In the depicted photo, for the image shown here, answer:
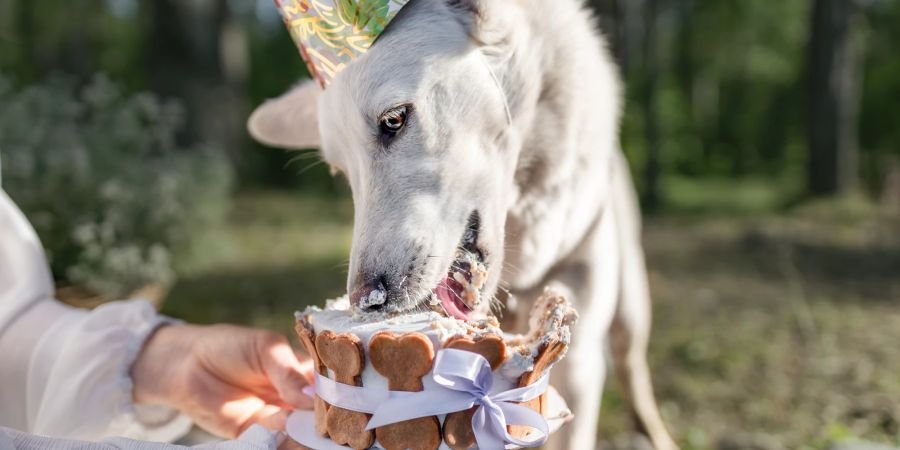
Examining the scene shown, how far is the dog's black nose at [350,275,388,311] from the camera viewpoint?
1.03 metres

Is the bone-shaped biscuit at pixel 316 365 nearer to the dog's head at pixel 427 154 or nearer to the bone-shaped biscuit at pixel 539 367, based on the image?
the dog's head at pixel 427 154

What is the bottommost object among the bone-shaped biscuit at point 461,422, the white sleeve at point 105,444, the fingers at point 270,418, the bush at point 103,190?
the bush at point 103,190

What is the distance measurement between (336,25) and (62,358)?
716 mm

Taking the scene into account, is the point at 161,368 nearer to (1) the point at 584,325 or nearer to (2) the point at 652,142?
(1) the point at 584,325

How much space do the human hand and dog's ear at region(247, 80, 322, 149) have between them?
16.0 inches

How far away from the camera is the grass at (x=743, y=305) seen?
8.07 feet

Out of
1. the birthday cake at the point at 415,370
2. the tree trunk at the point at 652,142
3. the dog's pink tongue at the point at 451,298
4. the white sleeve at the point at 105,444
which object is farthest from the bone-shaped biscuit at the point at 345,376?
the tree trunk at the point at 652,142

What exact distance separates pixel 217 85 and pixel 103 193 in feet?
12.6

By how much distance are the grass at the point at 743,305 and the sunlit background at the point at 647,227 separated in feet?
0.04

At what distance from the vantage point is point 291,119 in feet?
4.89

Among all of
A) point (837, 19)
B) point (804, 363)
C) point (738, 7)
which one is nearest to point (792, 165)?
point (738, 7)

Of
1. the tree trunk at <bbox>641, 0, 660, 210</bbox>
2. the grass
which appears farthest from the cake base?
the tree trunk at <bbox>641, 0, 660, 210</bbox>

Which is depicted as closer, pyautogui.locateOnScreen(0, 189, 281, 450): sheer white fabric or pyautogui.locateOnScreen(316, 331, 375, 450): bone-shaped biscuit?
pyautogui.locateOnScreen(316, 331, 375, 450): bone-shaped biscuit

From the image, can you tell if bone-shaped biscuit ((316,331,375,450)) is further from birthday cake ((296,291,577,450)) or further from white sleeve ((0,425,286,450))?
white sleeve ((0,425,286,450))
